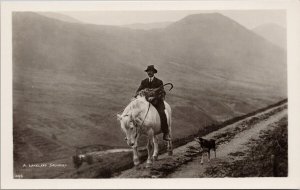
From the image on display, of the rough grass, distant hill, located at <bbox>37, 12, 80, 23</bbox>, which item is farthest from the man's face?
the rough grass

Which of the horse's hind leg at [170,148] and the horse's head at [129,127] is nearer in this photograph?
the horse's head at [129,127]

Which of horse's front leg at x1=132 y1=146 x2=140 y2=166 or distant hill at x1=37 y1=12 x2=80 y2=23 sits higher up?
distant hill at x1=37 y1=12 x2=80 y2=23

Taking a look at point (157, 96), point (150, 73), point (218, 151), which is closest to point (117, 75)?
point (150, 73)

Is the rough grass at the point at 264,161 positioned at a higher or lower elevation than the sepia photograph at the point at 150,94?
lower

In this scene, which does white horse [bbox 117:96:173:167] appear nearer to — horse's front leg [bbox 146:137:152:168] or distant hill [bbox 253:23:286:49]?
horse's front leg [bbox 146:137:152:168]

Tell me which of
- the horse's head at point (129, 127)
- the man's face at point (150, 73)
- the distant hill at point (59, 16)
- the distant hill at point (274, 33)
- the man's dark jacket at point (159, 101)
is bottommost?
the horse's head at point (129, 127)

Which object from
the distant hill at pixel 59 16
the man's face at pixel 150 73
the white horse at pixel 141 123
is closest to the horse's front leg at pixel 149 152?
the white horse at pixel 141 123

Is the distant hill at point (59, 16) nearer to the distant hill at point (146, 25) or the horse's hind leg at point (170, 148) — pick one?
the distant hill at point (146, 25)
